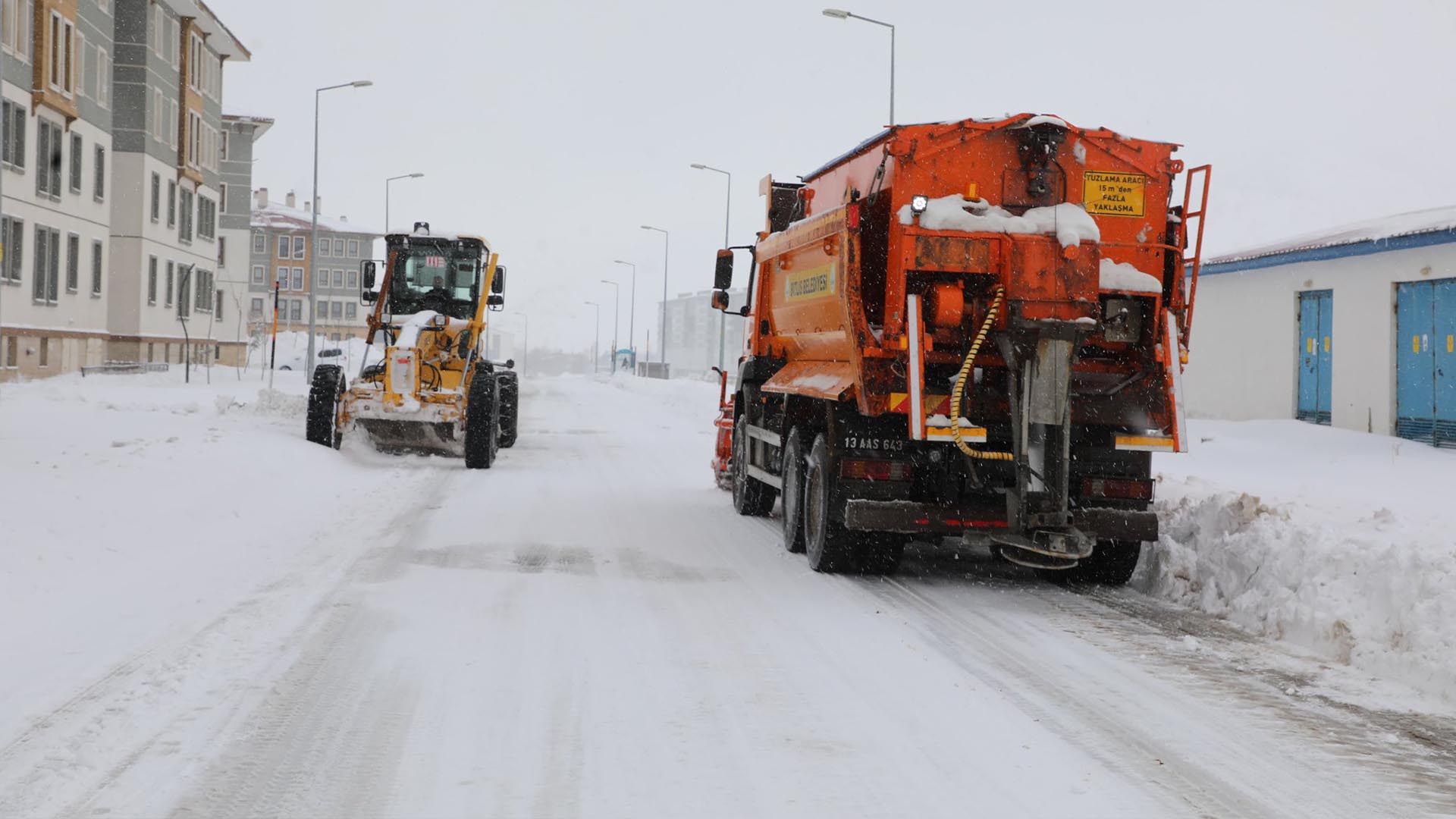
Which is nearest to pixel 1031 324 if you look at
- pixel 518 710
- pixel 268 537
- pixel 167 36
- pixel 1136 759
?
pixel 1136 759

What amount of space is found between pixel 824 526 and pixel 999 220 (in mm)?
2534

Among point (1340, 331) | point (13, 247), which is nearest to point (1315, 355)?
point (1340, 331)

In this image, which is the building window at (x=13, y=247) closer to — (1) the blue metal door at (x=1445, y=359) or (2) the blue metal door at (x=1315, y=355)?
(2) the blue metal door at (x=1315, y=355)

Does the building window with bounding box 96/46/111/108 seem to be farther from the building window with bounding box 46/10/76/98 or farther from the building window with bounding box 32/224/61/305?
the building window with bounding box 32/224/61/305

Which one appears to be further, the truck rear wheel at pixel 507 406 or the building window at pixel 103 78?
the building window at pixel 103 78

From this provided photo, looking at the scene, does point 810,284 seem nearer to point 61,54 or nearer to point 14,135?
point 14,135

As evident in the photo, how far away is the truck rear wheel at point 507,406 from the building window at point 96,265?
22223mm

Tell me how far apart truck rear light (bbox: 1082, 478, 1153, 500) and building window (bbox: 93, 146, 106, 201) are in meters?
36.6

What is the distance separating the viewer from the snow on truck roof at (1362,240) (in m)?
19.4

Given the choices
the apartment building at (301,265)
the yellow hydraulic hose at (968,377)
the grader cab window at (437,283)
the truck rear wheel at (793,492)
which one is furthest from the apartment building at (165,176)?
the apartment building at (301,265)

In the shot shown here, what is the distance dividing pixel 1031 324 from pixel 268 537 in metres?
6.29

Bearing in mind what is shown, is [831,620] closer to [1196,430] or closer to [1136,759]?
[1136,759]

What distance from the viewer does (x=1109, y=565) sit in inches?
377

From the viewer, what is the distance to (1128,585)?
973 centimetres
